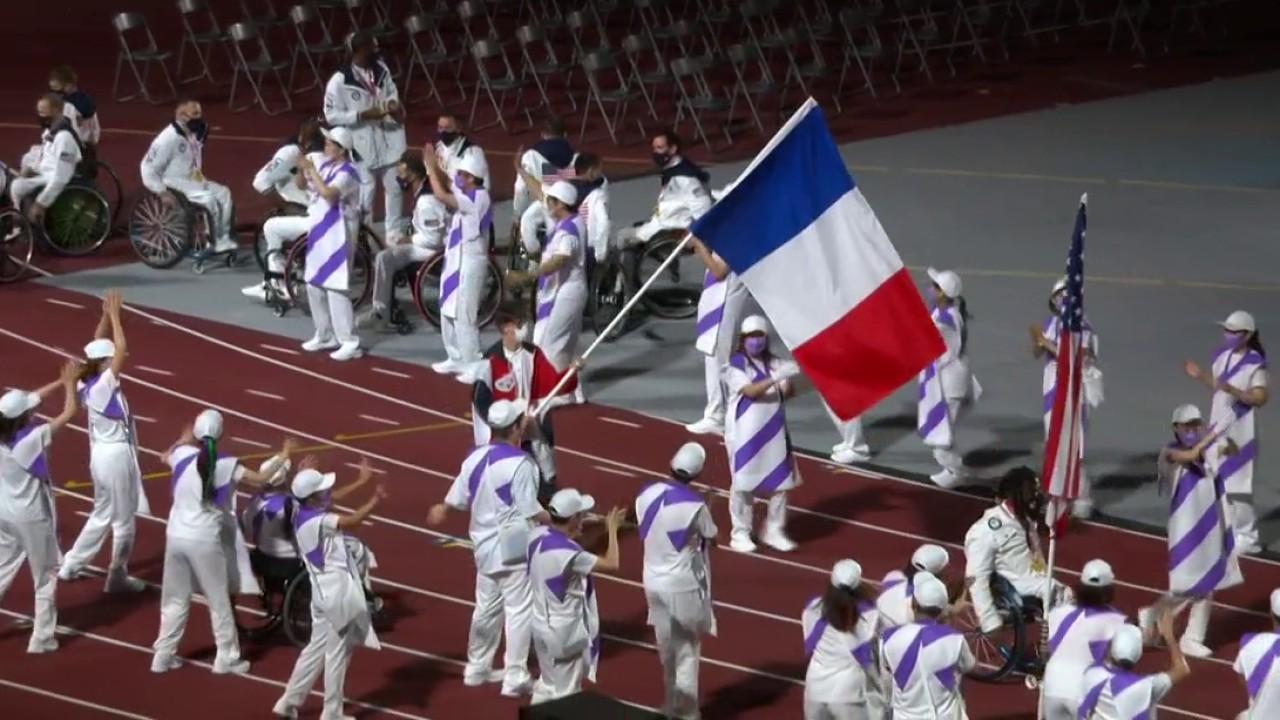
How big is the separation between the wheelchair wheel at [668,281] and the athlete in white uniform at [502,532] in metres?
6.64

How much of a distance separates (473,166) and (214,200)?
3.72 meters

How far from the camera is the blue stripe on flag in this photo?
39.3 feet

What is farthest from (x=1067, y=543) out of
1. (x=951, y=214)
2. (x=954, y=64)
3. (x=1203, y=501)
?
(x=954, y=64)

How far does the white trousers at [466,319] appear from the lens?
18.4m

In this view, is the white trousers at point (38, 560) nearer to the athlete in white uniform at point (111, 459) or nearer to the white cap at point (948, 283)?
the athlete in white uniform at point (111, 459)

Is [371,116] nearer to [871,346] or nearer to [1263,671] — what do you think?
[871,346]

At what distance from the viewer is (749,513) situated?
15258 millimetres

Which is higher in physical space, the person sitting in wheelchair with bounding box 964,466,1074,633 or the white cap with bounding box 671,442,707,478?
the white cap with bounding box 671,442,707,478

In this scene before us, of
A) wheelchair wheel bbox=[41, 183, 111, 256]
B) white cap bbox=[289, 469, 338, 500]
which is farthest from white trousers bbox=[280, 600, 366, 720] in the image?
wheelchair wheel bbox=[41, 183, 111, 256]

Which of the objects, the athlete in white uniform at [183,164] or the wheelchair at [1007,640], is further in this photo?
the athlete in white uniform at [183,164]

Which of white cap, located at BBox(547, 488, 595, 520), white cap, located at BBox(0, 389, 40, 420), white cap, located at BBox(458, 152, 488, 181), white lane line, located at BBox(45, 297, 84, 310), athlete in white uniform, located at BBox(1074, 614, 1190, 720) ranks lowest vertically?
athlete in white uniform, located at BBox(1074, 614, 1190, 720)

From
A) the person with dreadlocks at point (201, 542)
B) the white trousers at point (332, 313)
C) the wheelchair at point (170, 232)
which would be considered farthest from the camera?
the wheelchair at point (170, 232)

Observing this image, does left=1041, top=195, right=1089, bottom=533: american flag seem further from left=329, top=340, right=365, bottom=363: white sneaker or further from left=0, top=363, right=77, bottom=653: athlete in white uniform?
left=329, top=340, right=365, bottom=363: white sneaker

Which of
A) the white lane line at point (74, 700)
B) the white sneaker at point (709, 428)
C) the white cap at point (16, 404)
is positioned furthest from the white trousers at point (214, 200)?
the white lane line at point (74, 700)
